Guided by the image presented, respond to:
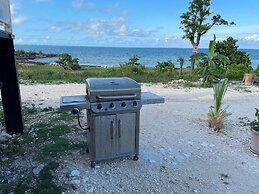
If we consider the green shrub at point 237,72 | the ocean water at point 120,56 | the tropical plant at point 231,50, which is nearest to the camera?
the green shrub at point 237,72

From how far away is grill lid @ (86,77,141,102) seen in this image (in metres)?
2.94

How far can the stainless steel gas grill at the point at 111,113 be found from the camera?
2.95 m

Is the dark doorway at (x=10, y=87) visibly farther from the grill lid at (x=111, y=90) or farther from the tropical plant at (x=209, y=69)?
the tropical plant at (x=209, y=69)

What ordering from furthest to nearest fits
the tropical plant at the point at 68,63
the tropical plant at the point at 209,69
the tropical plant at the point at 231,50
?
the tropical plant at the point at 68,63 → the tropical plant at the point at 231,50 → the tropical plant at the point at 209,69

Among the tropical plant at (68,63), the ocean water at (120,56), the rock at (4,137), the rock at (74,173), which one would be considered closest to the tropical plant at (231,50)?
the tropical plant at (68,63)

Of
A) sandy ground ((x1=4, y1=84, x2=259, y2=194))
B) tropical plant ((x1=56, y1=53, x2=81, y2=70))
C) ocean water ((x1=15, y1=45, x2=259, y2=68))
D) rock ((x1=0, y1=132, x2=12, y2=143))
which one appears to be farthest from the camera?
ocean water ((x1=15, y1=45, x2=259, y2=68))

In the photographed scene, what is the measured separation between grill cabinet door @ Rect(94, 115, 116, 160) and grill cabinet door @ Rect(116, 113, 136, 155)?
0.08 metres

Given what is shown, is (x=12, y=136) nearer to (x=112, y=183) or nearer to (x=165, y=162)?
(x=112, y=183)

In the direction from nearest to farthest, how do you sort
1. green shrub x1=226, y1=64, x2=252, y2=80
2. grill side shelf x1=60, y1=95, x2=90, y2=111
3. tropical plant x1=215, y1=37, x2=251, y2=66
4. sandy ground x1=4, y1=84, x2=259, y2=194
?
grill side shelf x1=60, y1=95, x2=90, y2=111 → sandy ground x1=4, y1=84, x2=259, y2=194 → green shrub x1=226, y1=64, x2=252, y2=80 → tropical plant x1=215, y1=37, x2=251, y2=66

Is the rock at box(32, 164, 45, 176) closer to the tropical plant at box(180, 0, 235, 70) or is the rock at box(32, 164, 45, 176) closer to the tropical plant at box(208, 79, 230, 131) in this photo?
→ the tropical plant at box(208, 79, 230, 131)

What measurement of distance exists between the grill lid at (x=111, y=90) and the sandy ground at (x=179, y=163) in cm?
99

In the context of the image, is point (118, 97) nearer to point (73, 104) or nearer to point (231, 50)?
point (73, 104)

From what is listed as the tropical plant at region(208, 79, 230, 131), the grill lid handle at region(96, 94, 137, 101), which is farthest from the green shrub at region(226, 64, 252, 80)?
the grill lid handle at region(96, 94, 137, 101)

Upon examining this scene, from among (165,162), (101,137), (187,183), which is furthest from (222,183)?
(101,137)
